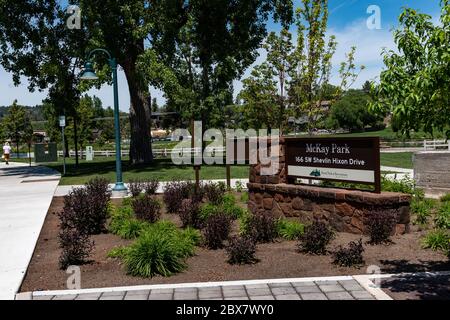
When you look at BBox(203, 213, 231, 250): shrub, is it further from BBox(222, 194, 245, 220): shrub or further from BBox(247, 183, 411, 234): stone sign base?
BBox(247, 183, 411, 234): stone sign base

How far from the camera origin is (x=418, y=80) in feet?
14.1

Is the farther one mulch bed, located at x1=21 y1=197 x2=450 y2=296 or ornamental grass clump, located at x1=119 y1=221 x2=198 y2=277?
ornamental grass clump, located at x1=119 y1=221 x2=198 y2=277

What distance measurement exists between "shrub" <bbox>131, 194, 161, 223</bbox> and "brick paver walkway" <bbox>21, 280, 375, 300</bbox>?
163 inches

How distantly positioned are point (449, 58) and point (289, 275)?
3.10m

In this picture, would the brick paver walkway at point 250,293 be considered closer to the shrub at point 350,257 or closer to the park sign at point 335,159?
the shrub at point 350,257

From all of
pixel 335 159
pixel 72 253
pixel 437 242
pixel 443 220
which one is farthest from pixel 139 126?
pixel 437 242

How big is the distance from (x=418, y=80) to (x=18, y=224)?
808 cm

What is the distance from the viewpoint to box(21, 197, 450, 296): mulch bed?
5.80 meters

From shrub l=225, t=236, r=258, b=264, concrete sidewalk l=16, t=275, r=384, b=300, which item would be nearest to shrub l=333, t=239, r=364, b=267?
concrete sidewalk l=16, t=275, r=384, b=300

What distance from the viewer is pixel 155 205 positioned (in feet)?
32.5

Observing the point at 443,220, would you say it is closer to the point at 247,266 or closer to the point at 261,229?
the point at 261,229

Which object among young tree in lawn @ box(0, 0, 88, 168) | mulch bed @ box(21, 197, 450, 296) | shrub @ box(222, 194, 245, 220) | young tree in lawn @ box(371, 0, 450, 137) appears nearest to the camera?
young tree in lawn @ box(371, 0, 450, 137)
